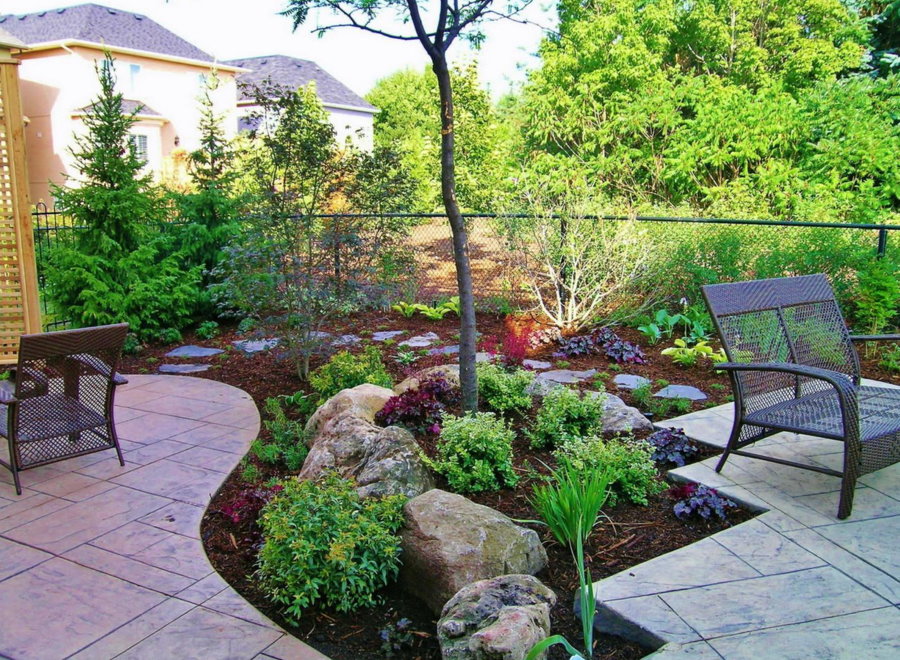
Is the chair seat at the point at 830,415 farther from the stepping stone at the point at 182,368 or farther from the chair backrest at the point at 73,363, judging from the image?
the stepping stone at the point at 182,368

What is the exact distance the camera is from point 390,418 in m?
4.01

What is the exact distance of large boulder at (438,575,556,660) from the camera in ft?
6.54

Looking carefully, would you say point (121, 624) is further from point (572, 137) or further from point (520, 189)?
point (572, 137)

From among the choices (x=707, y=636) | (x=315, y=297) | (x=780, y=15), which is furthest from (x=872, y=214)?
(x=707, y=636)

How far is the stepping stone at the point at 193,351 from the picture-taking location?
6.77 metres

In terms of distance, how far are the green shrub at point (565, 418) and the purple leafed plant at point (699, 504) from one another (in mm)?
707

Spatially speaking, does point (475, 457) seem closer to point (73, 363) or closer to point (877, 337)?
point (73, 363)

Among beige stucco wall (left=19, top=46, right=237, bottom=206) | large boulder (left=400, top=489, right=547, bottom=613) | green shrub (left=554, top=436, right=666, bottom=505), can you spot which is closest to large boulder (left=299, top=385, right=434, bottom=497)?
large boulder (left=400, top=489, right=547, bottom=613)

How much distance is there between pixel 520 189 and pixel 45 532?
18.3 feet

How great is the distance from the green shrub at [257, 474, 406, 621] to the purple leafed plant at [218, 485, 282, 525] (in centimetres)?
46

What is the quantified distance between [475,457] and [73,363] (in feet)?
7.31

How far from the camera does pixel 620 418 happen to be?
4.18 m

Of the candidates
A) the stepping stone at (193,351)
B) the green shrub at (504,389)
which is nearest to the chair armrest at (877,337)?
the green shrub at (504,389)

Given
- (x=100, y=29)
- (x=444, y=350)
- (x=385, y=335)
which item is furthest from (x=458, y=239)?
(x=100, y=29)
